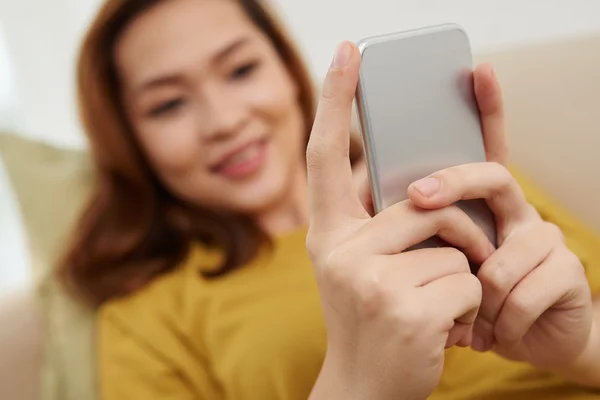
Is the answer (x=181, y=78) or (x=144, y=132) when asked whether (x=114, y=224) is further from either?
(x=181, y=78)

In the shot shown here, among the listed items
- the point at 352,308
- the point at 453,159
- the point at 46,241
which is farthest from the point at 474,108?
the point at 46,241

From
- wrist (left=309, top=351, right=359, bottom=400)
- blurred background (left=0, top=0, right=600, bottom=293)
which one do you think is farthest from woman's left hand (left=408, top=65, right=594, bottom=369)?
blurred background (left=0, top=0, right=600, bottom=293)

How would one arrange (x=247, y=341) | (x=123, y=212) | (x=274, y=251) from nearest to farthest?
A: (x=247, y=341)
(x=274, y=251)
(x=123, y=212)

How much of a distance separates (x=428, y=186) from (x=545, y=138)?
1.66ft

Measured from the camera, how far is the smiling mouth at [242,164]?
76 cm

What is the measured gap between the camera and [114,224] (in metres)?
0.86

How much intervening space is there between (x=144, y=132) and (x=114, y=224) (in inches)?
6.5

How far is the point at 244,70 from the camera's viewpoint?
0.78m

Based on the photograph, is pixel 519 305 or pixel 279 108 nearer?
pixel 519 305

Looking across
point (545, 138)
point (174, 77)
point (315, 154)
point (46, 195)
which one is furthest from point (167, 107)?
point (545, 138)

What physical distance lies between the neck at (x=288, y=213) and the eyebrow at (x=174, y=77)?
22cm

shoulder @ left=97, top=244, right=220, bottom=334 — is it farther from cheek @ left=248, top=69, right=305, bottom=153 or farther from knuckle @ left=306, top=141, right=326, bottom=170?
knuckle @ left=306, top=141, right=326, bottom=170

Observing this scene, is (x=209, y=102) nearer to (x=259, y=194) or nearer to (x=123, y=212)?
(x=259, y=194)

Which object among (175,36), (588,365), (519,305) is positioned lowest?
(588,365)
